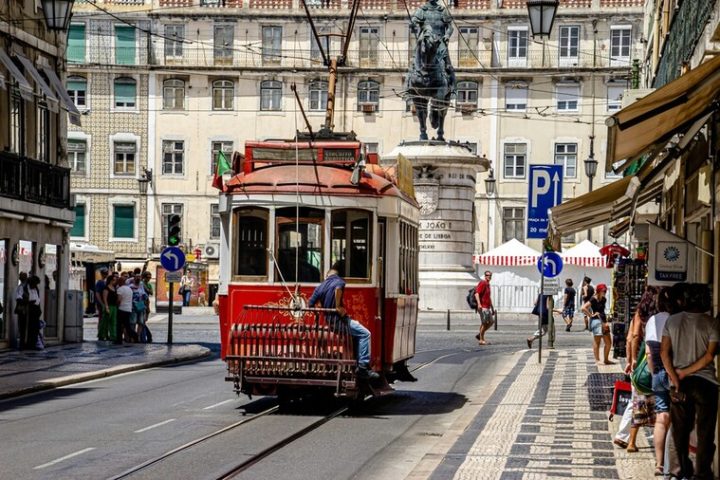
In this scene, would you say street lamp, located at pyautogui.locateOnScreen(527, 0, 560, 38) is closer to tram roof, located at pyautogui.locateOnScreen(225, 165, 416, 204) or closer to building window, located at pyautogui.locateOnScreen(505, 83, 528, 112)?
tram roof, located at pyautogui.locateOnScreen(225, 165, 416, 204)

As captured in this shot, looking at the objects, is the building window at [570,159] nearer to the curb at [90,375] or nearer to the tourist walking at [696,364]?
the curb at [90,375]

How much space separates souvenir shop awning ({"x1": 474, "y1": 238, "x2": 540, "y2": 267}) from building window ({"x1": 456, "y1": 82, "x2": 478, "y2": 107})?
48.9 feet

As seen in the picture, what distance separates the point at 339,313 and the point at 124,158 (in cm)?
6527

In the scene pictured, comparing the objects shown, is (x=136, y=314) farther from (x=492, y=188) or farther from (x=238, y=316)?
(x=492, y=188)

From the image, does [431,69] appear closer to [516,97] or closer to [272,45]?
[516,97]

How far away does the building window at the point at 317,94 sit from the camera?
270 feet

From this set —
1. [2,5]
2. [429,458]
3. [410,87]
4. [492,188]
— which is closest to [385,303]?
[429,458]

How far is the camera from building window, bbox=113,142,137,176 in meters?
82.7

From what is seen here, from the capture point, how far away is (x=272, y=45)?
271 feet

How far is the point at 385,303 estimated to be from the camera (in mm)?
20359

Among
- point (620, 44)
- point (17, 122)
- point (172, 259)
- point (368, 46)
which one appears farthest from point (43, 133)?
point (620, 44)

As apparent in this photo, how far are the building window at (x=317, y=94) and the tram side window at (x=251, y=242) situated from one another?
205ft

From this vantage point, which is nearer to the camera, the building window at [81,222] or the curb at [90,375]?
the curb at [90,375]

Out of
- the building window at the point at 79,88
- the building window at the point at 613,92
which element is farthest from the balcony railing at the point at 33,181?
the building window at the point at 613,92
